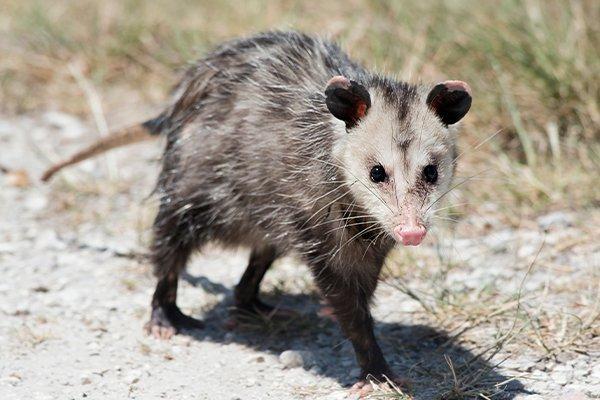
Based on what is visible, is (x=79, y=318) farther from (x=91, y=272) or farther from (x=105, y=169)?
(x=105, y=169)

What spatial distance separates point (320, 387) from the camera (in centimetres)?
382

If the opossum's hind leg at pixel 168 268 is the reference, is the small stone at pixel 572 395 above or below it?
above

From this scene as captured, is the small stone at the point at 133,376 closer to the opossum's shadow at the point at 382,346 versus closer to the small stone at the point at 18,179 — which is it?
the opossum's shadow at the point at 382,346

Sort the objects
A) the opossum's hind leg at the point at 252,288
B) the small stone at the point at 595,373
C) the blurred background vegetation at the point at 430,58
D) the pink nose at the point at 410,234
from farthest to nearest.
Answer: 1. the blurred background vegetation at the point at 430,58
2. the opossum's hind leg at the point at 252,288
3. the small stone at the point at 595,373
4. the pink nose at the point at 410,234

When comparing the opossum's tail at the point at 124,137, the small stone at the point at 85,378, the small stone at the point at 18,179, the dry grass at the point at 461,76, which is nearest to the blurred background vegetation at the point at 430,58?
the dry grass at the point at 461,76

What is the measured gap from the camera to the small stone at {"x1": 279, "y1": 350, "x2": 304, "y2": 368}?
4027mm

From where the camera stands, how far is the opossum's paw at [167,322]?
4340 mm

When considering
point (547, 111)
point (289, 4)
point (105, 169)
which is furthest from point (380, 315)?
point (289, 4)

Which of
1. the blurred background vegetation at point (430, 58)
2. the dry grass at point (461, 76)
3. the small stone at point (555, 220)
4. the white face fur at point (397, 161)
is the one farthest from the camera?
the blurred background vegetation at point (430, 58)

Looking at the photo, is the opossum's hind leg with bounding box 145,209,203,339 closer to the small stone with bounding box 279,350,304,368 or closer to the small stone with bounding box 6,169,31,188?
the small stone with bounding box 279,350,304,368

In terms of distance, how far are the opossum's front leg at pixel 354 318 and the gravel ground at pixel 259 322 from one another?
0.15m

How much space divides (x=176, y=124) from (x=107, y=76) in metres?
2.78

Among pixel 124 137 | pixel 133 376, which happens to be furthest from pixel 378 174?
pixel 124 137

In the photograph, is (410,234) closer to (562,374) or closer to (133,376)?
(562,374)
